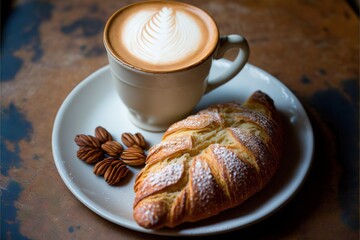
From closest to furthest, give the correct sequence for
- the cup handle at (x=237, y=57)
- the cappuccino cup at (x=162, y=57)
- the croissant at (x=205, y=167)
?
the croissant at (x=205, y=167), the cappuccino cup at (x=162, y=57), the cup handle at (x=237, y=57)

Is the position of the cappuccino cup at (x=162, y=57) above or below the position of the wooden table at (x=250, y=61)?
above

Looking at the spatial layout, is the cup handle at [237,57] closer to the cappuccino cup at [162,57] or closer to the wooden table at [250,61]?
the cappuccino cup at [162,57]

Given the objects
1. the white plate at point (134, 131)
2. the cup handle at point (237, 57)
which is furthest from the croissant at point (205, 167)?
the cup handle at point (237, 57)

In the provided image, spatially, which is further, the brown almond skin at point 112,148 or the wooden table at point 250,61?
the brown almond skin at point 112,148

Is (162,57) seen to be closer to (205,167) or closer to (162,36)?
(162,36)

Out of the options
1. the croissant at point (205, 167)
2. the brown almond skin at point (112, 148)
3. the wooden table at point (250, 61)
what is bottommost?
the wooden table at point (250, 61)

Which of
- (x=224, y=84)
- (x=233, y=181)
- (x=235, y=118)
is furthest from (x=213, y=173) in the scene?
(x=224, y=84)
